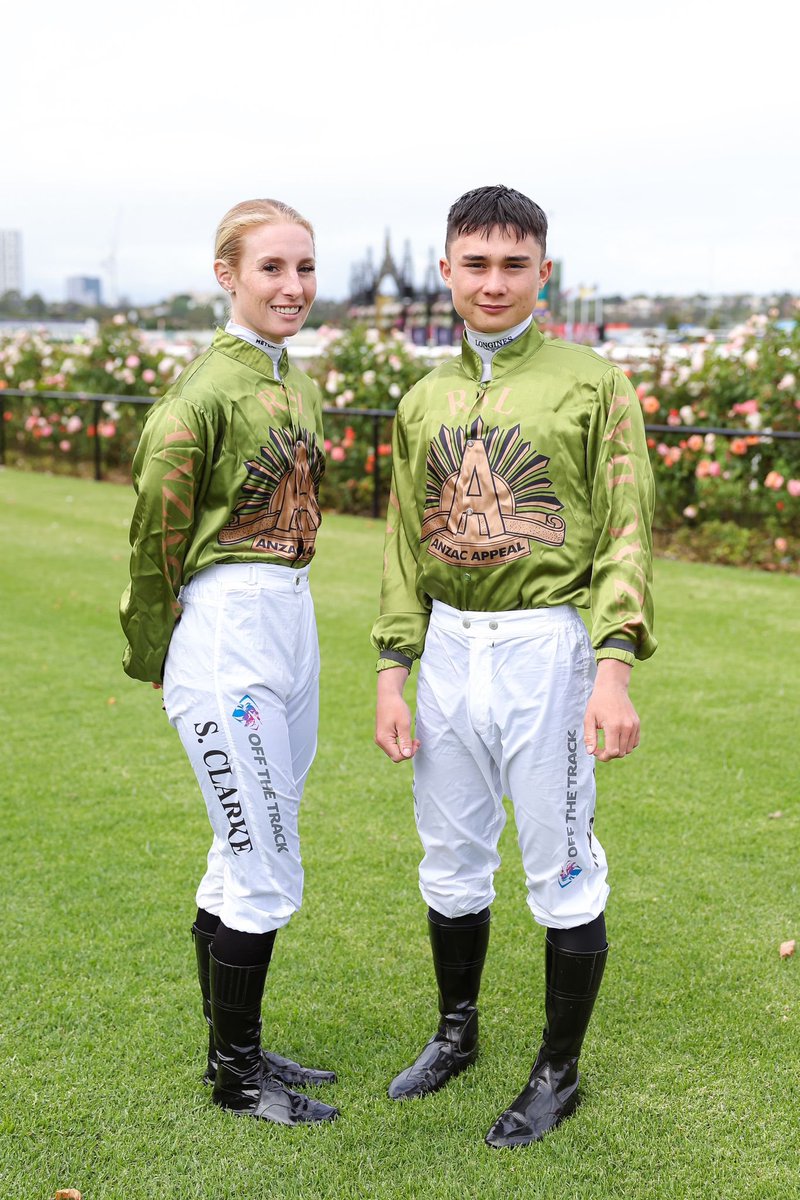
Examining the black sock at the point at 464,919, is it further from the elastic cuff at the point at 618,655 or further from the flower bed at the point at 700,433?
the flower bed at the point at 700,433

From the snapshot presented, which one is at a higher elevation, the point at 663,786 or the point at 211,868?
the point at 211,868

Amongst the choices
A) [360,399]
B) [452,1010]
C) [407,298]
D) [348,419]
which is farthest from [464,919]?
[407,298]

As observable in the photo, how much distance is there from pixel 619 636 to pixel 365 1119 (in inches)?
49.2

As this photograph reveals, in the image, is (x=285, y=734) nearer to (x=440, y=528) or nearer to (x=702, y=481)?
(x=440, y=528)

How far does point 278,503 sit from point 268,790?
0.62 m

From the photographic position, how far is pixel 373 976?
3.37 m

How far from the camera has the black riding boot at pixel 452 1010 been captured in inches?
111

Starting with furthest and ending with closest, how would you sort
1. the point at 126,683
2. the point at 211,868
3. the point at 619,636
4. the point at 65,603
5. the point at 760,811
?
the point at 65,603 < the point at 126,683 < the point at 760,811 < the point at 211,868 < the point at 619,636

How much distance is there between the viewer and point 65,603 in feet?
26.1

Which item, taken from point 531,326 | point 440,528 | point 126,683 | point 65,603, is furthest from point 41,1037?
point 65,603

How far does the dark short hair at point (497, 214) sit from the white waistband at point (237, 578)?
32.1 inches

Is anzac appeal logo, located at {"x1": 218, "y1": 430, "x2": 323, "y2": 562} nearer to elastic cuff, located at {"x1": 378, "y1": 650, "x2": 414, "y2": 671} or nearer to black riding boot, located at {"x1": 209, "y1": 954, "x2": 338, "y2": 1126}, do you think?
elastic cuff, located at {"x1": 378, "y1": 650, "x2": 414, "y2": 671}

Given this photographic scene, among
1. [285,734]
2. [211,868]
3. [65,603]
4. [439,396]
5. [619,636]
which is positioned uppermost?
[439,396]

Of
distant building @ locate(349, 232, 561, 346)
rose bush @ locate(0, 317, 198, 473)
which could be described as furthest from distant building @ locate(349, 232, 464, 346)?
rose bush @ locate(0, 317, 198, 473)
